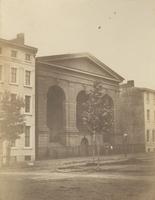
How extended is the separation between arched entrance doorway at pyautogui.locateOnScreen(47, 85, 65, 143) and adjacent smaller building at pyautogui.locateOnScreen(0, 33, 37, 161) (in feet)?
0.39

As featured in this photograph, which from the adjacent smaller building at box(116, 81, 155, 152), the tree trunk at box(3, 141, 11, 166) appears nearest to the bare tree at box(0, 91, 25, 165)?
the tree trunk at box(3, 141, 11, 166)

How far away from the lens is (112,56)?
264 cm

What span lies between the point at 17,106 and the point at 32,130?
0.58 feet

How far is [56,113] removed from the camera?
8.38 feet

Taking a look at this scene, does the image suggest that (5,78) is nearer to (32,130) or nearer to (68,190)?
(32,130)

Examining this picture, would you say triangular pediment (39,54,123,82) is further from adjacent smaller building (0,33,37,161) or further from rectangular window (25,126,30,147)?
rectangular window (25,126,30,147)

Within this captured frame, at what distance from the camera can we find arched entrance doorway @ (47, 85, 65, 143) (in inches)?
97.1

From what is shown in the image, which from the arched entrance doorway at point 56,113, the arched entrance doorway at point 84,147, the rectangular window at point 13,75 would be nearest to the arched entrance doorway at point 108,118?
the arched entrance doorway at point 84,147

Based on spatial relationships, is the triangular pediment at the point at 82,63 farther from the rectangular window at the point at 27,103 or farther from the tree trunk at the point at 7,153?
the tree trunk at the point at 7,153

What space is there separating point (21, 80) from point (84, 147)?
0.58 metres

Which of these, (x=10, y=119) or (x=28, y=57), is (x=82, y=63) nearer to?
(x=28, y=57)

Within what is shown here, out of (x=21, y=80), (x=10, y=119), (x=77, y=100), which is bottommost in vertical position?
(x=10, y=119)

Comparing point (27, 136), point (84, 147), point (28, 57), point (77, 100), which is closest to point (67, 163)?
point (84, 147)

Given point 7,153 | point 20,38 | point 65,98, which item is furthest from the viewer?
point 65,98
